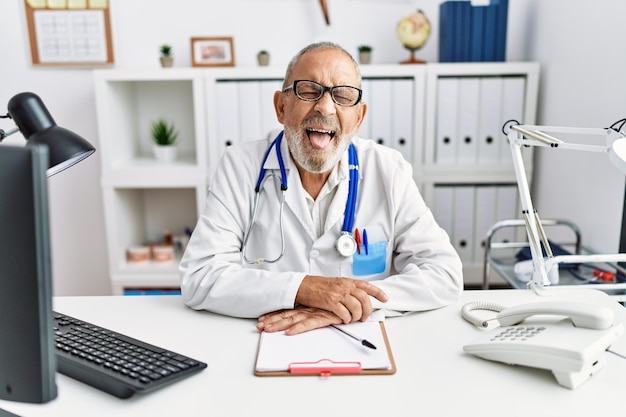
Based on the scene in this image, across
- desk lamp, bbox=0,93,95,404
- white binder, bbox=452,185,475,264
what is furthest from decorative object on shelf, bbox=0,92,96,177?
white binder, bbox=452,185,475,264

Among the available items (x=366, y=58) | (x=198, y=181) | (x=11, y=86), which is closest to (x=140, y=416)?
(x=198, y=181)

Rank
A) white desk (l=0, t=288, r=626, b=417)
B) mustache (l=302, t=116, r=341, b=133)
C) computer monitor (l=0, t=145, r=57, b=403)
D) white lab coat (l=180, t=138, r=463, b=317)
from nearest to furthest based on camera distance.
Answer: computer monitor (l=0, t=145, r=57, b=403) < white desk (l=0, t=288, r=626, b=417) < white lab coat (l=180, t=138, r=463, b=317) < mustache (l=302, t=116, r=341, b=133)

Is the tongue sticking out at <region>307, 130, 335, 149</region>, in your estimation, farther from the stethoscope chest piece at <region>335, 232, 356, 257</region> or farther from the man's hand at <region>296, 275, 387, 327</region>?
the man's hand at <region>296, 275, 387, 327</region>

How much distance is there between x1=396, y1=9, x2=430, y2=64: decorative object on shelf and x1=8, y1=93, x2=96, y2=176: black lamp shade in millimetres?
1878

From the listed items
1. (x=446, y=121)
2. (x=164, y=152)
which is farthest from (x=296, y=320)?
(x=164, y=152)

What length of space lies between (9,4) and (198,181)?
1.29 meters

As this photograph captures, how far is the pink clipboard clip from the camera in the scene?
36.6 inches

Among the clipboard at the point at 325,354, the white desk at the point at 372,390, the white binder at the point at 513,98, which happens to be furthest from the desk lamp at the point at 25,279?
the white binder at the point at 513,98

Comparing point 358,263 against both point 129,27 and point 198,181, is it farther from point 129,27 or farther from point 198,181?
point 129,27

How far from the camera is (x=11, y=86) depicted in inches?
107

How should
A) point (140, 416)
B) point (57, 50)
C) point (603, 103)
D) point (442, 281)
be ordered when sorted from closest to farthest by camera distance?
point (140, 416) → point (442, 281) → point (603, 103) → point (57, 50)

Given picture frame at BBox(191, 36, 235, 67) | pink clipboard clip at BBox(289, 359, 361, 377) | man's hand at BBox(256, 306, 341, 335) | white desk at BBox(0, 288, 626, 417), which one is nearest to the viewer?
white desk at BBox(0, 288, 626, 417)

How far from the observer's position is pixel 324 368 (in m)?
0.94

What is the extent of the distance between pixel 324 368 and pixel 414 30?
1.93 meters
